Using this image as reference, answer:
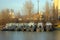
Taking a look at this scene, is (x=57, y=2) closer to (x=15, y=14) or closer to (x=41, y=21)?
(x=41, y=21)

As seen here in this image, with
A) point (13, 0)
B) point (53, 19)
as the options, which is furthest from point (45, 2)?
point (13, 0)

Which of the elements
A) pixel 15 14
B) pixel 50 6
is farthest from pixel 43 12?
pixel 15 14

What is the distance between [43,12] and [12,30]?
125 cm

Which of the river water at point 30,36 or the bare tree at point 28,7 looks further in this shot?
the bare tree at point 28,7

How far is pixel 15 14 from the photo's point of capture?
668cm

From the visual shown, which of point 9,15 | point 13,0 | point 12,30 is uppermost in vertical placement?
point 13,0

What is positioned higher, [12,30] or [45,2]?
[45,2]

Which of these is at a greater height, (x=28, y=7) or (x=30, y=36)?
(x=28, y=7)

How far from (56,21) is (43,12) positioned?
543 mm

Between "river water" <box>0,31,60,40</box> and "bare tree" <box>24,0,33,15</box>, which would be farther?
"bare tree" <box>24,0,33,15</box>

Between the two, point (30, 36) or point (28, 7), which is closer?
point (30, 36)

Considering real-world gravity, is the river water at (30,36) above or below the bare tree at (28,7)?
below

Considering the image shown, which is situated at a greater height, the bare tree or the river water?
the bare tree

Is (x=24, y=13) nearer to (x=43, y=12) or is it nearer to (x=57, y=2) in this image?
(x=43, y=12)
